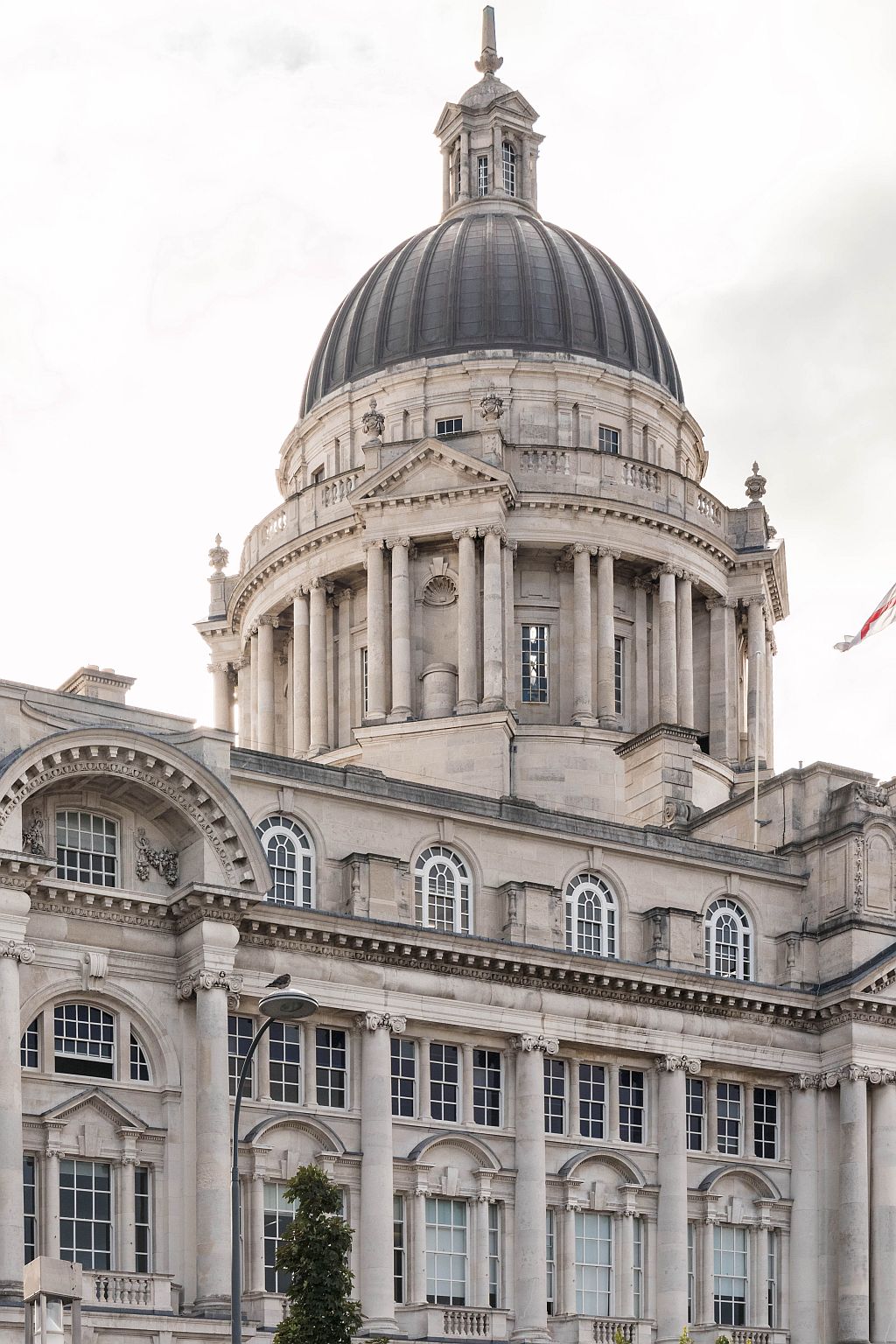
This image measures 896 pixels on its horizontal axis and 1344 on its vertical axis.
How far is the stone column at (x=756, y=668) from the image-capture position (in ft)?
272

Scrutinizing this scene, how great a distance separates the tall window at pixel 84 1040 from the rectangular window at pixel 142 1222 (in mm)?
2174

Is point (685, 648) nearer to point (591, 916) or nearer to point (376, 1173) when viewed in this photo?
point (591, 916)

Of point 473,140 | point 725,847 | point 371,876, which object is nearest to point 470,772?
point 725,847

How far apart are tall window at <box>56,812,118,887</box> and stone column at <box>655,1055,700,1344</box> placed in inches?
570

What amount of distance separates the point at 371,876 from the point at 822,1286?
50.4 ft

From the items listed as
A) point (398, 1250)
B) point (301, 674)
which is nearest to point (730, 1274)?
point (398, 1250)

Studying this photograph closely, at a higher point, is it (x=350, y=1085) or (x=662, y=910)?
(x=662, y=910)

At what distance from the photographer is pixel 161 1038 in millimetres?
55781

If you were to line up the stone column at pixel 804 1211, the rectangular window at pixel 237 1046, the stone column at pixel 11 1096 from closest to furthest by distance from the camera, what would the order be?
the stone column at pixel 11 1096 < the rectangular window at pixel 237 1046 < the stone column at pixel 804 1211

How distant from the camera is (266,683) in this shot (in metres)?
83.0

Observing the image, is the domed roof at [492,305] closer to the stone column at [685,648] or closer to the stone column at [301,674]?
the stone column at [685,648]

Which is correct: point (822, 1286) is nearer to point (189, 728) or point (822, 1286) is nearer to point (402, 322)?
point (189, 728)

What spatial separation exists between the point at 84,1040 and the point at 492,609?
24.9 meters

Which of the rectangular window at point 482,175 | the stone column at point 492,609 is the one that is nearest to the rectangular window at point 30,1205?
the stone column at point 492,609
